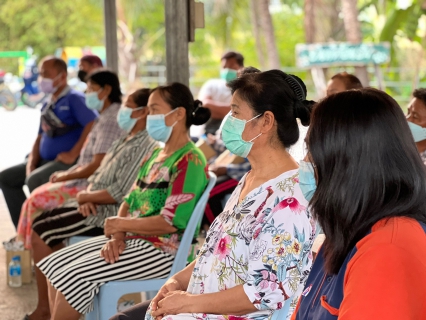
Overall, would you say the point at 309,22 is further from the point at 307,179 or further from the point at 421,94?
the point at 307,179

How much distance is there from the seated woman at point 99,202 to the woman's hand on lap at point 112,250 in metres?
0.78

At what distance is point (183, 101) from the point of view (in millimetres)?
3285

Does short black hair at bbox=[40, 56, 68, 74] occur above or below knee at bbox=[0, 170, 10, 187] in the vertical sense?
above

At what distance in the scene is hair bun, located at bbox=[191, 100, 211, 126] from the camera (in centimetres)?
332

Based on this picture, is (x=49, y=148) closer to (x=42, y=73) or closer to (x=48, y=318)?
(x=42, y=73)

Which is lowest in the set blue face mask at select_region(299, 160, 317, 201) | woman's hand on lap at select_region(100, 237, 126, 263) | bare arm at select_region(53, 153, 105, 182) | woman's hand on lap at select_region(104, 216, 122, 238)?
woman's hand on lap at select_region(100, 237, 126, 263)

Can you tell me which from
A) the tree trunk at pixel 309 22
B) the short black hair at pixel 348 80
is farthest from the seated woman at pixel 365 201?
the tree trunk at pixel 309 22

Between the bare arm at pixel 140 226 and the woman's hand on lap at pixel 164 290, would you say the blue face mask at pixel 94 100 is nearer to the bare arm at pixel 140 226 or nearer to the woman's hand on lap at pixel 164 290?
the bare arm at pixel 140 226

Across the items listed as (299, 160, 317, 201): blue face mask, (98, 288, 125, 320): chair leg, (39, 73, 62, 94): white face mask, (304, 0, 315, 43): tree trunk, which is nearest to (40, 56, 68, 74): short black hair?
(39, 73, 62, 94): white face mask

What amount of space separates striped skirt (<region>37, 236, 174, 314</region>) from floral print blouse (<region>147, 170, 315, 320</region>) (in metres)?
0.68

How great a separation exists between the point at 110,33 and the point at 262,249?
4.55 meters

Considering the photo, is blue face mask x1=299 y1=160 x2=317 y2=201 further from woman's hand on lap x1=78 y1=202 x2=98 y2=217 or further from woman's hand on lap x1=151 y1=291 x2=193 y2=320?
woman's hand on lap x1=78 y1=202 x2=98 y2=217

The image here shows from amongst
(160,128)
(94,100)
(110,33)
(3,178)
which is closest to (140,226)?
(160,128)

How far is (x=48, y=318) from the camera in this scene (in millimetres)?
3615
